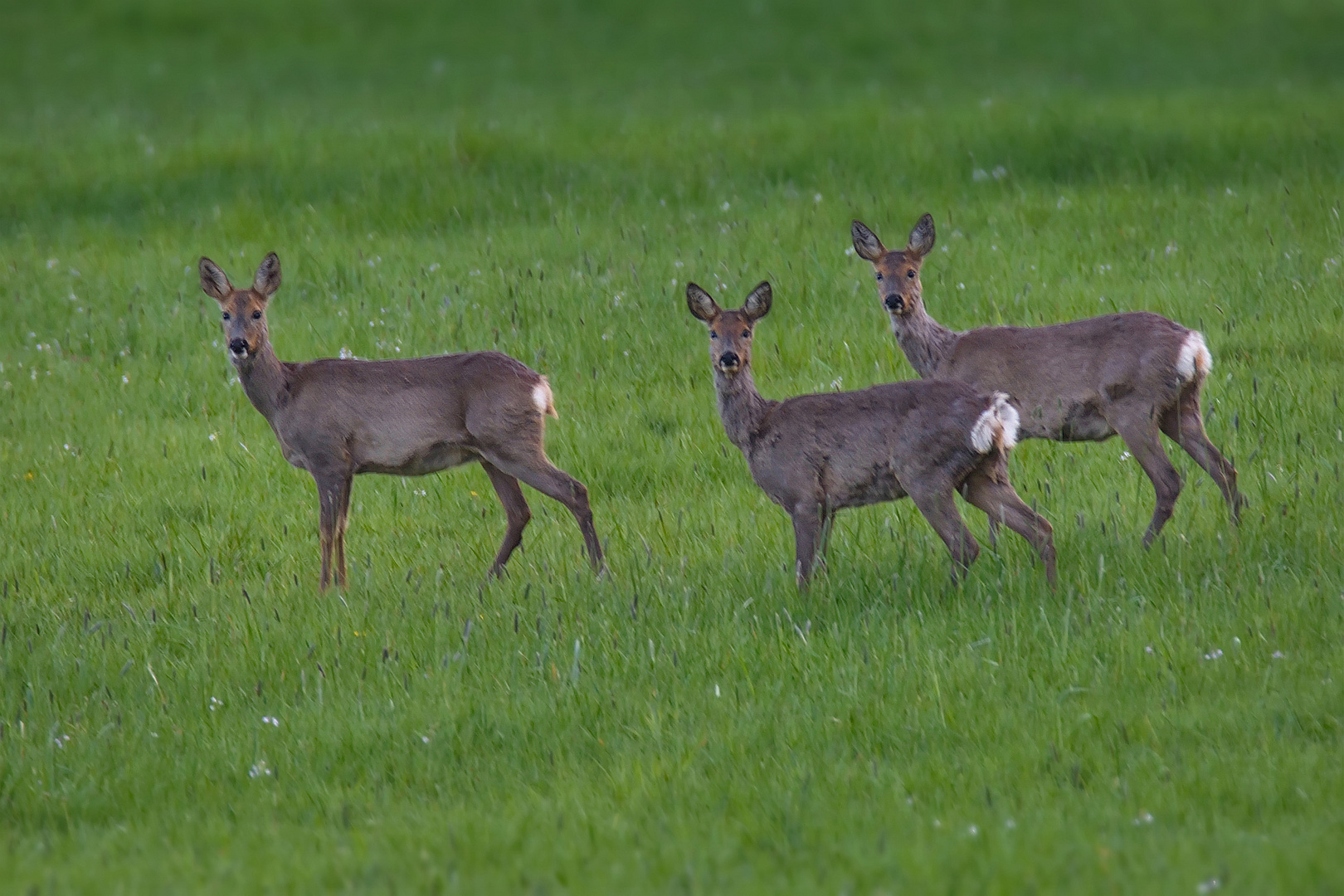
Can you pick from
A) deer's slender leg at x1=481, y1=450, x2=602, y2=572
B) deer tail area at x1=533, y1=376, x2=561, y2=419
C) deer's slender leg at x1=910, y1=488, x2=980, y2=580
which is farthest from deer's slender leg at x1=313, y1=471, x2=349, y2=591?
deer's slender leg at x1=910, y1=488, x2=980, y2=580

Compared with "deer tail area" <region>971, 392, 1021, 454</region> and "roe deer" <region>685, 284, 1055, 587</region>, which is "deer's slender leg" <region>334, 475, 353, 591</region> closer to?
"roe deer" <region>685, 284, 1055, 587</region>

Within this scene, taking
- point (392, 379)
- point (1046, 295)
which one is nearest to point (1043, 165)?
point (1046, 295)

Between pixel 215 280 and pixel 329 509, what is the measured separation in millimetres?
1609

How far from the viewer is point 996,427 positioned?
662 cm

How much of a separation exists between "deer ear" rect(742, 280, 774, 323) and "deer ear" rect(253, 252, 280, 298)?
265 cm

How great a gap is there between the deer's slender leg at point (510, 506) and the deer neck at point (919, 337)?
2.38 metres

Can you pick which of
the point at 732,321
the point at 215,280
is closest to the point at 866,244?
the point at 732,321

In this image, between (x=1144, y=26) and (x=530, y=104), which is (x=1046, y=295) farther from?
(x=1144, y=26)

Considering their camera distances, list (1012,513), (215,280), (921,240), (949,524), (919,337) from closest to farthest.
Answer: (949,524)
(1012,513)
(215,280)
(919,337)
(921,240)

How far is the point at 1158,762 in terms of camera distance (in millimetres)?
4648

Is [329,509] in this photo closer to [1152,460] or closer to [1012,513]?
[1012,513]

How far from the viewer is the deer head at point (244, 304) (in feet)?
25.9

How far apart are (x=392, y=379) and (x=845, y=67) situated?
17.5 metres

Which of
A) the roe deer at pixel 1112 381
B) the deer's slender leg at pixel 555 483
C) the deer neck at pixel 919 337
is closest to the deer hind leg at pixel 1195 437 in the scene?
the roe deer at pixel 1112 381
